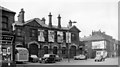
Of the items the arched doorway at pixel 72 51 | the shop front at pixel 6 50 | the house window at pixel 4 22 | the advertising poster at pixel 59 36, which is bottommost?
the arched doorway at pixel 72 51

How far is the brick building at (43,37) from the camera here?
34750 millimetres

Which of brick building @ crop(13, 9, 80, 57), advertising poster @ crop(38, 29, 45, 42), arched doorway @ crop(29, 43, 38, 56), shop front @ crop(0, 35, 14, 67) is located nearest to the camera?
shop front @ crop(0, 35, 14, 67)

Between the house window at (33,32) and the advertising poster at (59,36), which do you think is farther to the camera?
the advertising poster at (59,36)

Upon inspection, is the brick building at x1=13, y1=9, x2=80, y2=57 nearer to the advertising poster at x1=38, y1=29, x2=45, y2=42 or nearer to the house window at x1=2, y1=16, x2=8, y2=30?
the advertising poster at x1=38, y1=29, x2=45, y2=42

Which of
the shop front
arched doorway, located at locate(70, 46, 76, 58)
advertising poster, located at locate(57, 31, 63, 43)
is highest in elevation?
advertising poster, located at locate(57, 31, 63, 43)

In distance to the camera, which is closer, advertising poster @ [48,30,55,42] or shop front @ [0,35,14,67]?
shop front @ [0,35,14,67]

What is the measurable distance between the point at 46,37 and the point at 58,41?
3405mm

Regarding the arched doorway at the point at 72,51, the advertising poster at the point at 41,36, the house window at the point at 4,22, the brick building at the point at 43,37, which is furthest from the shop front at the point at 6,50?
the arched doorway at the point at 72,51

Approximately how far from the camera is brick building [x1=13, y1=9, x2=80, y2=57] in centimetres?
3475

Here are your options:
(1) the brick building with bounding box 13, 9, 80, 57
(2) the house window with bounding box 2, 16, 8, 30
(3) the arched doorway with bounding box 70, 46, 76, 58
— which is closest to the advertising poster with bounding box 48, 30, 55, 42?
(1) the brick building with bounding box 13, 9, 80, 57

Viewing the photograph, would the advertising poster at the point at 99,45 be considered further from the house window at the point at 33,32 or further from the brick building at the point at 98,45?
the house window at the point at 33,32

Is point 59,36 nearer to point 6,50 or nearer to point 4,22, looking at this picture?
point 4,22

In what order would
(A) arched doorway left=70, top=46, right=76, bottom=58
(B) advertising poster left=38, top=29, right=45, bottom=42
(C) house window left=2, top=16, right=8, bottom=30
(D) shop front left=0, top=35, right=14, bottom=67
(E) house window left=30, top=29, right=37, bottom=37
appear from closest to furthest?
1. (D) shop front left=0, top=35, right=14, bottom=67
2. (C) house window left=2, top=16, right=8, bottom=30
3. (E) house window left=30, top=29, right=37, bottom=37
4. (B) advertising poster left=38, top=29, right=45, bottom=42
5. (A) arched doorway left=70, top=46, right=76, bottom=58

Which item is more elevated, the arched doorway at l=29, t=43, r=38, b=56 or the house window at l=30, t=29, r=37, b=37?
the house window at l=30, t=29, r=37, b=37
